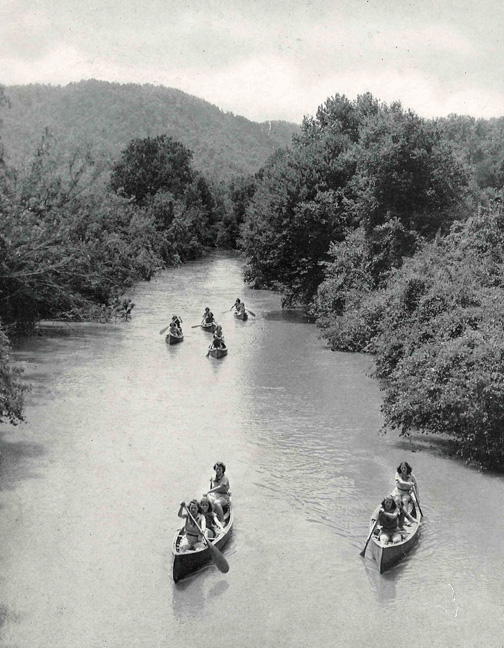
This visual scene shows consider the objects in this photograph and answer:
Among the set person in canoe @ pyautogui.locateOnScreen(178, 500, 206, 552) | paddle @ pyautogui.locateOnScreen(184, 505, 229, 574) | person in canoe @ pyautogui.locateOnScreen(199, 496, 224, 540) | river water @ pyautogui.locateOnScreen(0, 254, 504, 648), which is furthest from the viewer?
person in canoe @ pyautogui.locateOnScreen(199, 496, 224, 540)

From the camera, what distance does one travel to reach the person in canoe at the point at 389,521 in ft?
46.6

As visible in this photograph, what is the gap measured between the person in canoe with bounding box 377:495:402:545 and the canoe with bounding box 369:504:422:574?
0.16 meters

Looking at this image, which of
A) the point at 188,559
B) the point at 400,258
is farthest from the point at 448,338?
the point at 400,258

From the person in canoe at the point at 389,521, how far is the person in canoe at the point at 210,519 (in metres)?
3.04

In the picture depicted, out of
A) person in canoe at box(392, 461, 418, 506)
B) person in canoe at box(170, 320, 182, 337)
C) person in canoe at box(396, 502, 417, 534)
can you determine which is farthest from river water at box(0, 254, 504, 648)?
person in canoe at box(170, 320, 182, 337)

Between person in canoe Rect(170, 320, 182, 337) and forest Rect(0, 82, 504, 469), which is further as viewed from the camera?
person in canoe Rect(170, 320, 182, 337)

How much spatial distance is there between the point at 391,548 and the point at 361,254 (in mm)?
23393

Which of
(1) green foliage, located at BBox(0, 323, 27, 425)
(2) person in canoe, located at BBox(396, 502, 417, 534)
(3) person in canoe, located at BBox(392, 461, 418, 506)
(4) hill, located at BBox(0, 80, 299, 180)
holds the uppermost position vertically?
(4) hill, located at BBox(0, 80, 299, 180)

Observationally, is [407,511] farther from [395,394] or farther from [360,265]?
[360,265]

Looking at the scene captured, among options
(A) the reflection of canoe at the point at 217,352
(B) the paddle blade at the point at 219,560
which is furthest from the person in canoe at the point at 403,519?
(A) the reflection of canoe at the point at 217,352

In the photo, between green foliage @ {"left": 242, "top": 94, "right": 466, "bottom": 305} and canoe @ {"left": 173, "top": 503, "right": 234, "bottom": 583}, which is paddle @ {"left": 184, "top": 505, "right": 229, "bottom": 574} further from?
green foliage @ {"left": 242, "top": 94, "right": 466, "bottom": 305}

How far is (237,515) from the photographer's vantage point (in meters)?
16.1

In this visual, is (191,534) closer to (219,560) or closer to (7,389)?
(219,560)

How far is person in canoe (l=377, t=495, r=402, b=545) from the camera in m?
14.2
